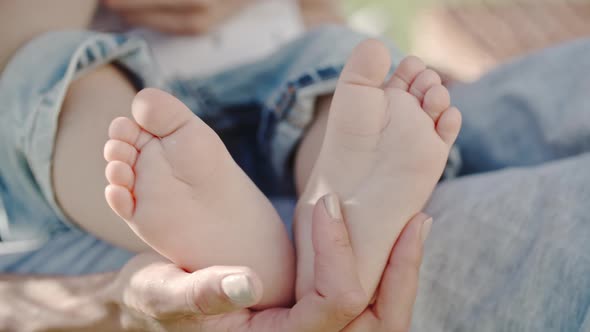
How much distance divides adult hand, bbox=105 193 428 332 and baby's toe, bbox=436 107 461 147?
0.08m

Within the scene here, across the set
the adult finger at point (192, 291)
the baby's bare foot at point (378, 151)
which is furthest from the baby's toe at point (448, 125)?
the adult finger at point (192, 291)

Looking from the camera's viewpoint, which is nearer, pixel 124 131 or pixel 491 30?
pixel 124 131

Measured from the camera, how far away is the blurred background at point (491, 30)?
1.21m

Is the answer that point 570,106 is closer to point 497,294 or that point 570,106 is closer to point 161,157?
point 497,294

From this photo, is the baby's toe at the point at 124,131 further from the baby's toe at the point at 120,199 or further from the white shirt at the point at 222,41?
the white shirt at the point at 222,41

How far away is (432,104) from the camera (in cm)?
49

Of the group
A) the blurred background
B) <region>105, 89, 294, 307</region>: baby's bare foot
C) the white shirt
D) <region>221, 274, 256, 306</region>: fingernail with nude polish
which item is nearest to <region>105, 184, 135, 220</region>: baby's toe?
<region>105, 89, 294, 307</region>: baby's bare foot

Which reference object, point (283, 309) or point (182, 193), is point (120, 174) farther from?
point (283, 309)

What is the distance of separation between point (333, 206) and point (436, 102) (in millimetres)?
128

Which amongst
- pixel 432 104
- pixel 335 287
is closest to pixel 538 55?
pixel 432 104

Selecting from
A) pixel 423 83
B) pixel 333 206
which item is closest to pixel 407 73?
pixel 423 83

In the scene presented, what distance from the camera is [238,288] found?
387mm

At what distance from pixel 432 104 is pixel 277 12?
24.3 inches

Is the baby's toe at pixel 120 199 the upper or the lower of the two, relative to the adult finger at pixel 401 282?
upper
